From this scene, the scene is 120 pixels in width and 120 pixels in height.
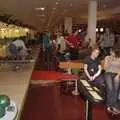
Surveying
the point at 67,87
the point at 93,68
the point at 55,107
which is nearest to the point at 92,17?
the point at 67,87

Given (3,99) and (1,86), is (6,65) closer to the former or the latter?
→ (1,86)

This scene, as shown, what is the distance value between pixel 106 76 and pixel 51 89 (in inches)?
163

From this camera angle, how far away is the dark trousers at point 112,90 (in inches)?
264

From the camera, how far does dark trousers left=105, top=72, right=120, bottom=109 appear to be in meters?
6.70

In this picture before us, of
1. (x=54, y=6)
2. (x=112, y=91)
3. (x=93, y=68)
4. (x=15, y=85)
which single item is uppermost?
(x=54, y=6)

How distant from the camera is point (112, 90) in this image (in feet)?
22.7

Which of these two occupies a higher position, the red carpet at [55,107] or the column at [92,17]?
the column at [92,17]

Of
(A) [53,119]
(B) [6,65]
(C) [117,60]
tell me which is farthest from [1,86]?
(B) [6,65]

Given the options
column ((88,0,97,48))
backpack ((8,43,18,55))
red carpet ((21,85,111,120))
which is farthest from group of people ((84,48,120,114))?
column ((88,0,97,48))

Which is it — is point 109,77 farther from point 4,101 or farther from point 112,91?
point 4,101

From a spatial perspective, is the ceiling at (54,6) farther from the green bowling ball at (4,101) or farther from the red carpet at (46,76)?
the green bowling ball at (4,101)

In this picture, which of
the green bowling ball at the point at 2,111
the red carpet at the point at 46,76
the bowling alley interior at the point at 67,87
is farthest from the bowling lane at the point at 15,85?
the green bowling ball at the point at 2,111

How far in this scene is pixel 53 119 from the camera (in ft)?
23.9

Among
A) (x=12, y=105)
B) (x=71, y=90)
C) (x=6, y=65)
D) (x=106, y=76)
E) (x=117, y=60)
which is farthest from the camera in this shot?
(x=6, y=65)
